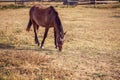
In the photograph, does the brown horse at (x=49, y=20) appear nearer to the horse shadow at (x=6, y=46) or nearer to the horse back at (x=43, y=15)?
the horse back at (x=43, y=15)

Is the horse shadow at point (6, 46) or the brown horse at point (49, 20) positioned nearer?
the brown horse at point (49, 20)

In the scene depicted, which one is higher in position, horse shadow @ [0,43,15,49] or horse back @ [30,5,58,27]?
horse back @ [30,5,58,27]

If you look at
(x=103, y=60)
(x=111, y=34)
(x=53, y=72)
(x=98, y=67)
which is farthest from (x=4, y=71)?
(x=111, y=34)

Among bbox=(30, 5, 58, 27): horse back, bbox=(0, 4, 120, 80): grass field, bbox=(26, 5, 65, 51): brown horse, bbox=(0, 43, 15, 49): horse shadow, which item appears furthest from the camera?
bbox=(0, 43, 15, 49): horse shadow

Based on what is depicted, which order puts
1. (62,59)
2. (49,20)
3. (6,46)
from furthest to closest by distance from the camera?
(6,46) < (49,20) < (62,59)

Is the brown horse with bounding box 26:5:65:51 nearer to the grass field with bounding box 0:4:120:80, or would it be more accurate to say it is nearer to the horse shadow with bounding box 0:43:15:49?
the grass field with bounding box 0:4:120:80

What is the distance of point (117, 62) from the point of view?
8141 mm

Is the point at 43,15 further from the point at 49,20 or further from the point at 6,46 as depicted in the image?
the point at 6,46

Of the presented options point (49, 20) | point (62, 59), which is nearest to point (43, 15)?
point (49, 20)

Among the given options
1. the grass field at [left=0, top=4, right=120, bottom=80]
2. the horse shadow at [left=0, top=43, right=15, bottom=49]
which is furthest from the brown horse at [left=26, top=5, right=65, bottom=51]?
the horse shadow at [left=0, top=43, right=15, bottom=49]

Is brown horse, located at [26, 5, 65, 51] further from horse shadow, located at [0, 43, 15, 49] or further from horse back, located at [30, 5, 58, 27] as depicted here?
horse shadow, located at [0, 43, 15, 49]

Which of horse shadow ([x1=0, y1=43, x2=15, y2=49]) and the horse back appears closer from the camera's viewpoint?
the horse back

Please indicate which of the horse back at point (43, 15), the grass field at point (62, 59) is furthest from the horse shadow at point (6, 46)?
the horse back at point (43, 15)

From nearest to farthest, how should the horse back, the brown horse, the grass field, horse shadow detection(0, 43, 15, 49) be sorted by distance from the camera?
1. the grass field
2. the brown horse
3. the horse back
4. horse shadow detection(0, 43, 15, 49)
